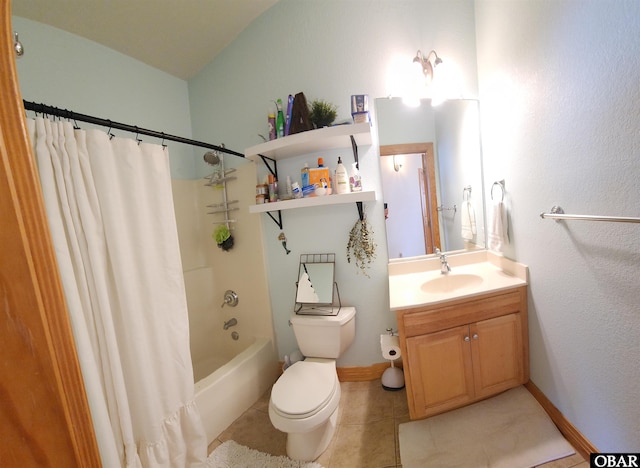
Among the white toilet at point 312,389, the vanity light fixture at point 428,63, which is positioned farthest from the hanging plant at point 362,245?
the vanity light fixture at point 428,63

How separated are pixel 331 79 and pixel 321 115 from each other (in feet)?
1.14

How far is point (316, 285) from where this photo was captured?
171cm

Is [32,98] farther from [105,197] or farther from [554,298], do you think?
[554,298]

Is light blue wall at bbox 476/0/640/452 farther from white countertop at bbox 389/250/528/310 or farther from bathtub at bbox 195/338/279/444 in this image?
bathtub at bbox 195/338/279/444

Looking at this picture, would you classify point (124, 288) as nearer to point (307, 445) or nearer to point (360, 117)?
point (307, 445)

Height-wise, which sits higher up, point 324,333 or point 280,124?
point 280,124

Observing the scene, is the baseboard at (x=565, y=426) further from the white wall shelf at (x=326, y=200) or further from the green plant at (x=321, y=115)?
the green plant at (x=321, y=115)

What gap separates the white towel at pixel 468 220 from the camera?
170 cm

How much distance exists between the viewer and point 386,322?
1.73 metres

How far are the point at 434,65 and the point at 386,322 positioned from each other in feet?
5.99

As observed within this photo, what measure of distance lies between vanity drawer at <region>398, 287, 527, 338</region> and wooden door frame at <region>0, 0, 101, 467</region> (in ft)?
4.11

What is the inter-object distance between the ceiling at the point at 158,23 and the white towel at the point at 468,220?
6.56 ft

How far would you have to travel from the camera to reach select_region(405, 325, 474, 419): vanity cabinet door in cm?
128

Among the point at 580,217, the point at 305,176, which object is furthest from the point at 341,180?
the point at 580,217
